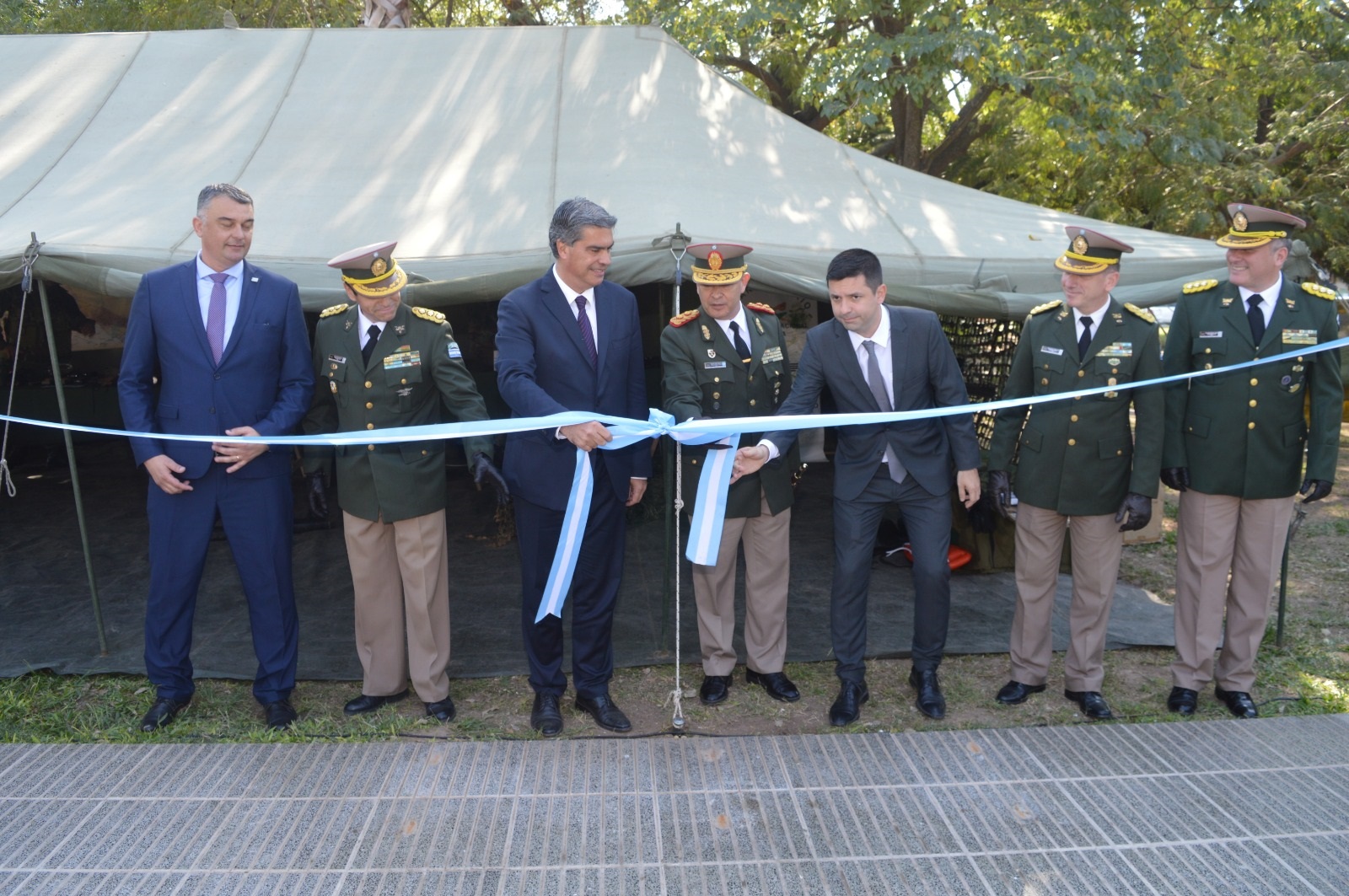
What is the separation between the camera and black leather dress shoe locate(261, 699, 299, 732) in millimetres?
4129

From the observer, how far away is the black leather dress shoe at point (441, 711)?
425 cm

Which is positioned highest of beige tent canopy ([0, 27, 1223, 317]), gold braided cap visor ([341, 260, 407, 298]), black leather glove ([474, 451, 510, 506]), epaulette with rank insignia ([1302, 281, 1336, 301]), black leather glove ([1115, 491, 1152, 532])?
beige tent canopy ([0, 27, 1223, 317])

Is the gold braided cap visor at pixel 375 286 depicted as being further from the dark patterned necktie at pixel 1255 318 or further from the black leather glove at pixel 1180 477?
the dark patterned necktie at pixel 1255 318

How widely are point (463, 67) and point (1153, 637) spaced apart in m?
5.06

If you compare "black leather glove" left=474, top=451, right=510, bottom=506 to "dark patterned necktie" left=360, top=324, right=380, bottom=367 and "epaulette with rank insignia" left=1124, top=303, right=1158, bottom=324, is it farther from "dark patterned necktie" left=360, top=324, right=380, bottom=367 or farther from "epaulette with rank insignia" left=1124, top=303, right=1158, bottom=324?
"epaulette with rank insignia" left=1124, top=303, right=1158, bottom=324

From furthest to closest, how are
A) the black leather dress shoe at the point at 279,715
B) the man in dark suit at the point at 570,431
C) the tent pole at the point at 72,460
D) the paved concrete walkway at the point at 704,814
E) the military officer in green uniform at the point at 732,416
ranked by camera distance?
the tent pole at the point at 72,460
the military officer in green uniform at the point at 732,416
the black leather dress shoe at the point at 279,715
the man in dark suit at the point at 570,431
the paved concrete walkway at the point at 704,814

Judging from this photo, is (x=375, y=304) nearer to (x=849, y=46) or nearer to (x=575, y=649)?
(x=575, y=649)

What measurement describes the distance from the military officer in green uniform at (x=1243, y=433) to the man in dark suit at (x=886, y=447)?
0.90 meters

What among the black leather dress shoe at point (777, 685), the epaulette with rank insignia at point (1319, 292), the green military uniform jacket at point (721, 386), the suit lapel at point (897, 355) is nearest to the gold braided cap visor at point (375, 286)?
the green military uniform jacket at point (721, 386)

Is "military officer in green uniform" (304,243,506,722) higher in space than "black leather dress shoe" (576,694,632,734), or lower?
higher

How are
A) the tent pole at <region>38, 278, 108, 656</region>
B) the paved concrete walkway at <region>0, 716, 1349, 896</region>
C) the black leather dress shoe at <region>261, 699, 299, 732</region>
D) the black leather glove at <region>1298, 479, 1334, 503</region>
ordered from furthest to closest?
the tent pole at <region>38, 278, 108, 656</region> → the black leather dress shoe at <region>261, 699, 299, 732</region> → the black leather glove at <region>1298, 479, 1334, 503</region> → the paved concrete walkway at <region>0, 716, 1349, 896</region>

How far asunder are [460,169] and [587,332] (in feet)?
7.61

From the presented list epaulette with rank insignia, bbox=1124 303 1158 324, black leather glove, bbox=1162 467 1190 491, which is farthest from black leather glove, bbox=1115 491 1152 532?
epaulette with rank insignia, bbox=1124 303 1158 324

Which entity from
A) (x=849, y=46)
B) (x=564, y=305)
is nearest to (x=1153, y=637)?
(x=564, y=305)
